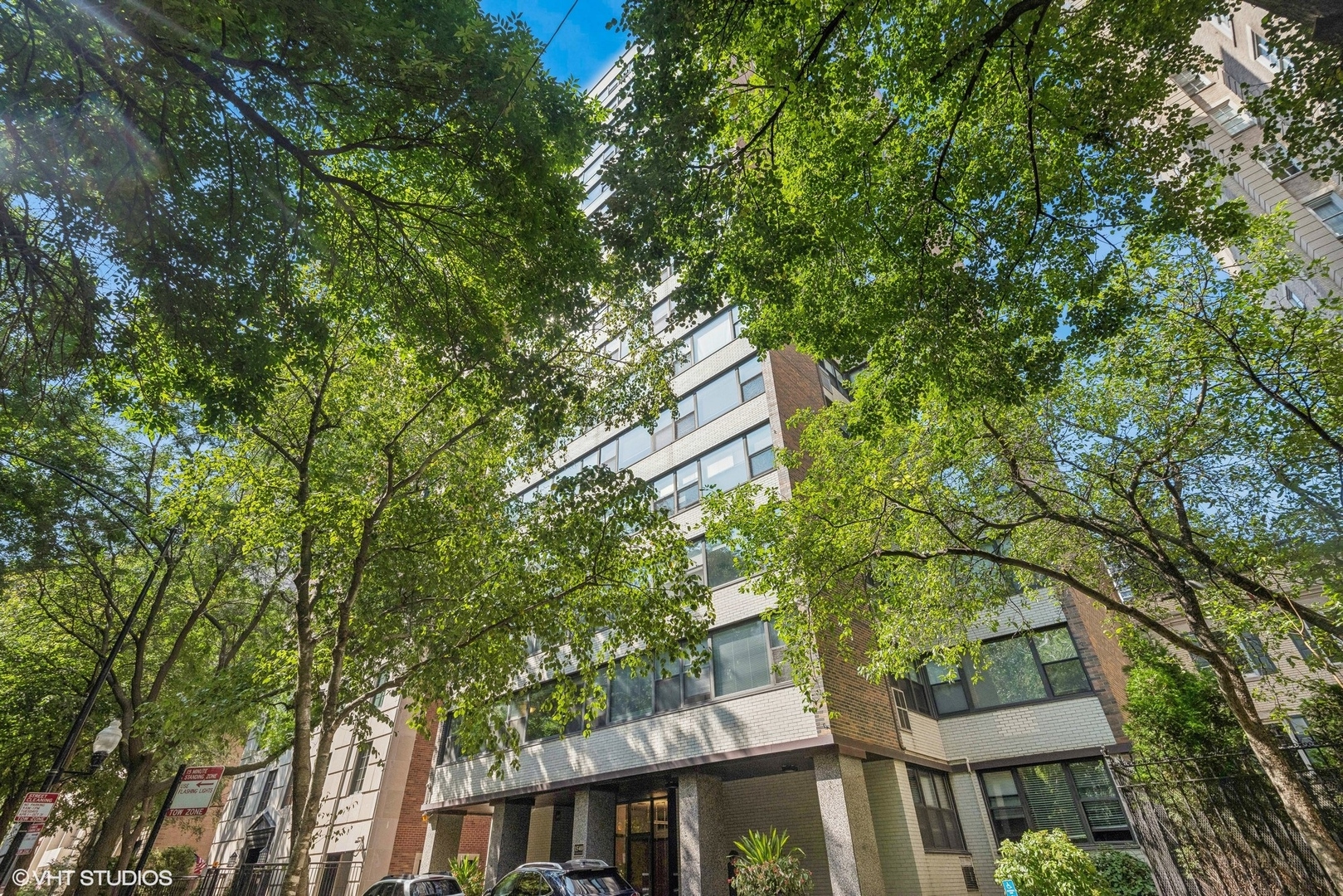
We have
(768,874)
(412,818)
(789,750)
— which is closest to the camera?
(768,874)

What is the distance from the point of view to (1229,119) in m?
21.9

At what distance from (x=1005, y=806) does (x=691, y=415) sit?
1398 centimetres

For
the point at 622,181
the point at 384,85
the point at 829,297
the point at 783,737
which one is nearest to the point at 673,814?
the point at 783,737

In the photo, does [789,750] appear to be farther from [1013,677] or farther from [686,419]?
[686,419]

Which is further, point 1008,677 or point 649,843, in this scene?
point 649,843

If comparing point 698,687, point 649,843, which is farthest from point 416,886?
point 698,687

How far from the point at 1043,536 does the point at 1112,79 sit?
27.0 feet

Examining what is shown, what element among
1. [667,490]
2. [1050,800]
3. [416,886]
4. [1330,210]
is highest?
[1330,210]

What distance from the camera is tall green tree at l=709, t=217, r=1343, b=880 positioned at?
9344mm

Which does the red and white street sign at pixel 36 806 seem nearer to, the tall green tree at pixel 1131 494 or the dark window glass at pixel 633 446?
the tall green tree at pixel 1131 494

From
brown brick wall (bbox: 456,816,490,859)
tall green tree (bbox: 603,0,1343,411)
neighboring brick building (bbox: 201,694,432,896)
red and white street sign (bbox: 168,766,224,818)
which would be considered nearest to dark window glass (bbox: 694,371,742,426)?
tall green tree (bbox: 603,0,1343,411)

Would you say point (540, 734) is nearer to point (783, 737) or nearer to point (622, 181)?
point (783, 737)

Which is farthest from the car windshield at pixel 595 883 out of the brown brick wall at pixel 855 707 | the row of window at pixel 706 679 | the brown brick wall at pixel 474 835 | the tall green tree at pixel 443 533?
the brown brick wall at pixel 474 835

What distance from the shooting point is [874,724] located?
46.7 ft
